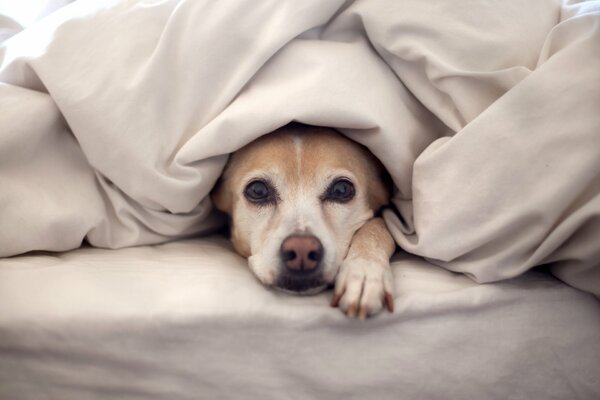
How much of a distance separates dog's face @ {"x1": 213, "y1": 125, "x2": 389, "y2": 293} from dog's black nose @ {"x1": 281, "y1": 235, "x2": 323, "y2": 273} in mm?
49

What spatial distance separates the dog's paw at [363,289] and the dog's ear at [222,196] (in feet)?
1.61

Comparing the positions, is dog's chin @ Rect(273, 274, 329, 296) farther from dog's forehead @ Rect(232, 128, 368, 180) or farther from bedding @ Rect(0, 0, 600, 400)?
dog's forehead @ Rect(232, 128, 368, 180)

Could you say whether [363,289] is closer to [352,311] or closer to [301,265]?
[352,311]

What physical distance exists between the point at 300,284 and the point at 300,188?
33cm

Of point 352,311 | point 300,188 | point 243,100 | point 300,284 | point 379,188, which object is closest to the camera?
point 352,311

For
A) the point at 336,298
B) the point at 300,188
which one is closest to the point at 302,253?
the point at 336,298

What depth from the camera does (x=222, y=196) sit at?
1480mm

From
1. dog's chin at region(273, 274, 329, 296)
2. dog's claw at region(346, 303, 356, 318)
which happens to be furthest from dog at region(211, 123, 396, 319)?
dog's claw at region(346, 303, 356, 318)

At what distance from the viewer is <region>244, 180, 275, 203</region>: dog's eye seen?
136cm

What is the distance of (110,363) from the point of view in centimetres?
97

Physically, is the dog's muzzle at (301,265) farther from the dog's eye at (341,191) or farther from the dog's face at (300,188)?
the dog's eye at (341,191)

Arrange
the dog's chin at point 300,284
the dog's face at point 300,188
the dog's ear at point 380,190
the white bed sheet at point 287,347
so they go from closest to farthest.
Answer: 1. the white bed sheet at point 287,347
2. the dog's chin at point 300,284
3. the dog's face at point 300,188
4. the dog's ear at point 380,190

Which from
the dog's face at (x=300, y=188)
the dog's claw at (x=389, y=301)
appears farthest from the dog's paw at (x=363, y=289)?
the dog's face at (x=300, y=188)

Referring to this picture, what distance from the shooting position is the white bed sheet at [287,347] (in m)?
0.96
